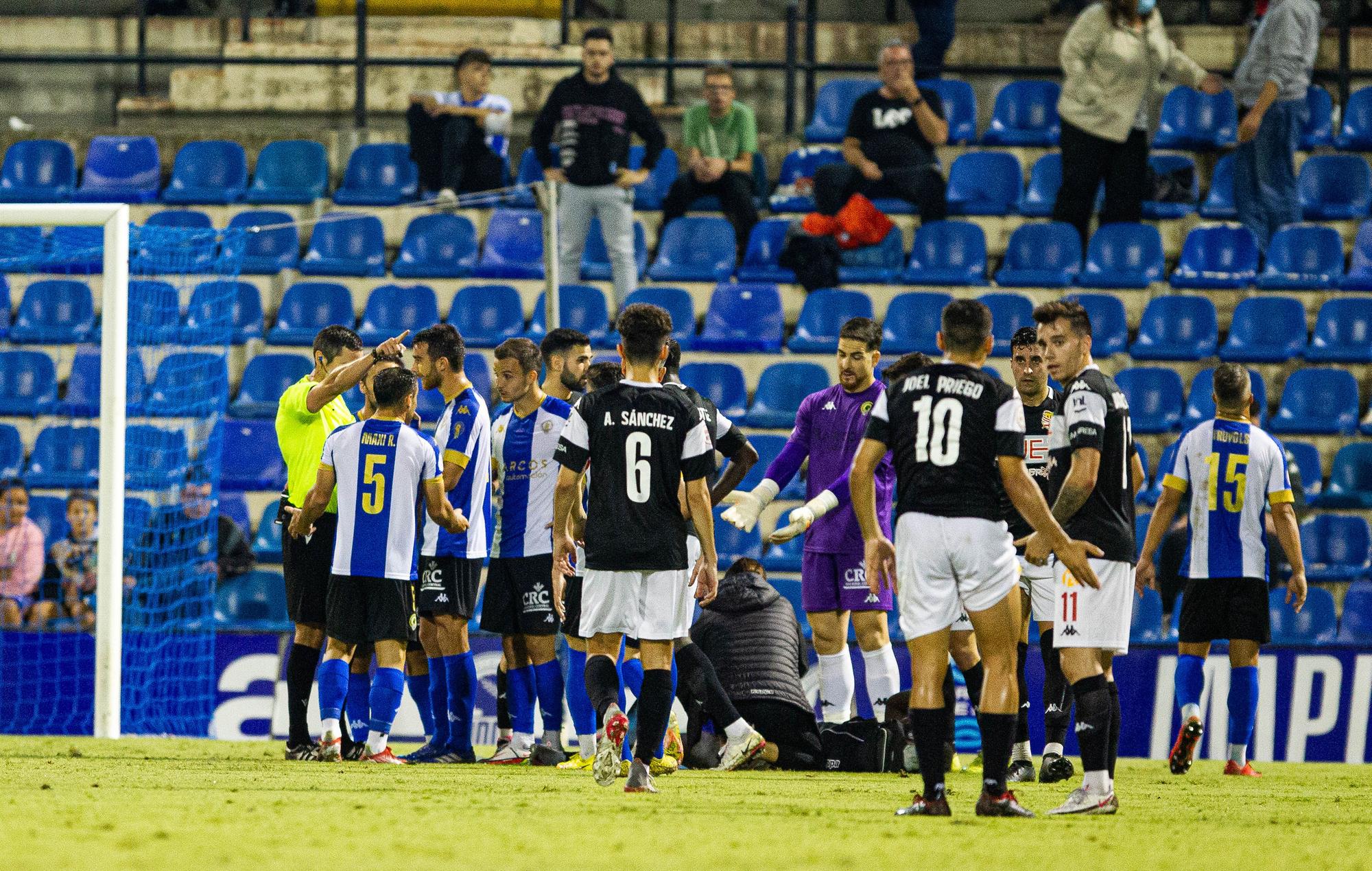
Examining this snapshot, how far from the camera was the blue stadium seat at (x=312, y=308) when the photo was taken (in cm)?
1451

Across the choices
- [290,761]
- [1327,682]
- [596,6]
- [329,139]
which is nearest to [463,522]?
[290,761]

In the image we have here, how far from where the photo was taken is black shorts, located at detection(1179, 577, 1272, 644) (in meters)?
9.34

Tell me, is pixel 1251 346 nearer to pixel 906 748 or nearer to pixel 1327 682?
pixel 1327 682

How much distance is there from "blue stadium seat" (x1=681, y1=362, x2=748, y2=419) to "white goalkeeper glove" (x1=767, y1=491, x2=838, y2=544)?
4.74 metres

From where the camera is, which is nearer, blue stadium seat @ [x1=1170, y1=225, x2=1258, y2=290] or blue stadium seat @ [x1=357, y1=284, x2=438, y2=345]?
blue stadium seat @ [x1=357, y1=284, x2=438, y2=345]

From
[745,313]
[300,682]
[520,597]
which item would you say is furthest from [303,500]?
[745,313]

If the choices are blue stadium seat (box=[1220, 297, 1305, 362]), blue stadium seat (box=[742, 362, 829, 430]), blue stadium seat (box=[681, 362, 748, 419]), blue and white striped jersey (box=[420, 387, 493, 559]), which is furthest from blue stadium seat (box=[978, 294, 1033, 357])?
blue and white striped jersey (box=[420, 387, 493, 559])

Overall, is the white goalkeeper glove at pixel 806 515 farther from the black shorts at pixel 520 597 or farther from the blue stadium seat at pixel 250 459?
the blue stadium seat at pixel 250 459

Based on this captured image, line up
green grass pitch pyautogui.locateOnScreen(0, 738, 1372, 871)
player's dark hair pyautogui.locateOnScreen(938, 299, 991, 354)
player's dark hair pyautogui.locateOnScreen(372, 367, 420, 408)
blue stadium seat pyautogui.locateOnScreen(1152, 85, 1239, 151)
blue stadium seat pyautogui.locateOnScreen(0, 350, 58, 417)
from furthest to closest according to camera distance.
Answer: blue stadium seat pyautogui.locateOnScreen(1152, 85, 1239, 151), blue stadium seat pyautogui.locateOnScreen(0, 350, 58, 417), player's dark hair pyautogui.locateOnScreen(372, 367, 420, 408), player's dark hair pyautogui.locateOnScreen(938, 299, 991, 354), green grass pitch pyautogui.locateOnScreen(0, 738, 1372, 871)

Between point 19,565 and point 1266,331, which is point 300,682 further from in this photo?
point 1266,331

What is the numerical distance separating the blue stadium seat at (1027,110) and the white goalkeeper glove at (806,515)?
810cm

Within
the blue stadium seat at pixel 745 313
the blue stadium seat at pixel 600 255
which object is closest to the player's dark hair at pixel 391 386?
the blue stadium seat at pixel 745 313

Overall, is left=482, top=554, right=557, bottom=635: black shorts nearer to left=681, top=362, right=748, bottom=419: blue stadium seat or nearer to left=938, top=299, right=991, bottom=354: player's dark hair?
left=938, top=299, right=991, bottom=354: player's dark hair

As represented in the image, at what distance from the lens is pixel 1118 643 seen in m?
6.81
